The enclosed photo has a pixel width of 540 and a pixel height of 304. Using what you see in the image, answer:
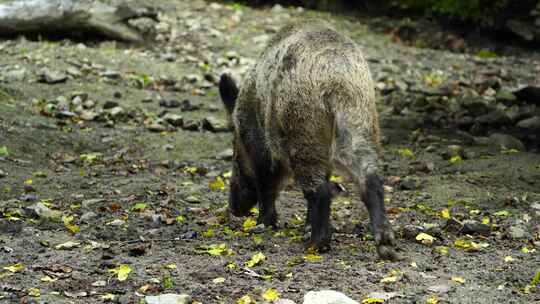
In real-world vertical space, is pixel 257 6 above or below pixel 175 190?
above

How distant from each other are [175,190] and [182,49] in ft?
18.9

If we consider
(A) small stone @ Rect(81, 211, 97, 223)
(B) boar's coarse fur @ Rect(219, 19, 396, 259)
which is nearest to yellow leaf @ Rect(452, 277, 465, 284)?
(B) boar's coarse fur @ Rect(219, 19, 396, 259)

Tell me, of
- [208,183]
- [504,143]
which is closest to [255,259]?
[208,183]

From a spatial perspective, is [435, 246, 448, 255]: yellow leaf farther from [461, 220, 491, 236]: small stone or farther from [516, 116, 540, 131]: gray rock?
[516, 116, 540, 131]: gray rock

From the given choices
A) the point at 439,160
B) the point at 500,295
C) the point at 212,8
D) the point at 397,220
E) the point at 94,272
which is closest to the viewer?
the point at 500,295

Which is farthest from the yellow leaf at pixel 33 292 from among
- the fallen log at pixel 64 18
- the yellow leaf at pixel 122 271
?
the fallen log at pixel 64 18

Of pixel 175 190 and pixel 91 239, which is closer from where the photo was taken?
pixel 91 239

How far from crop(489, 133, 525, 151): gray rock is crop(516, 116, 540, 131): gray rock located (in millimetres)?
525

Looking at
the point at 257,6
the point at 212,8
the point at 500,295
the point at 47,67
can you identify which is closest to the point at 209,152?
the point at 47,67

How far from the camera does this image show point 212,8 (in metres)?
15.4

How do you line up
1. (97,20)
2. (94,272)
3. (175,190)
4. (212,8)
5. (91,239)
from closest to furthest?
1. (94,272)
2. (91,239)
3. (175,190)
4. (97,20)
5. (212,8)

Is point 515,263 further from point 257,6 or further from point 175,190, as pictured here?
point 257,6

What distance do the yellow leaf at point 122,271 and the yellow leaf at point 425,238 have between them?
2.06 m

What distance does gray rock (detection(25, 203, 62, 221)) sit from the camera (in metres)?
6.68
